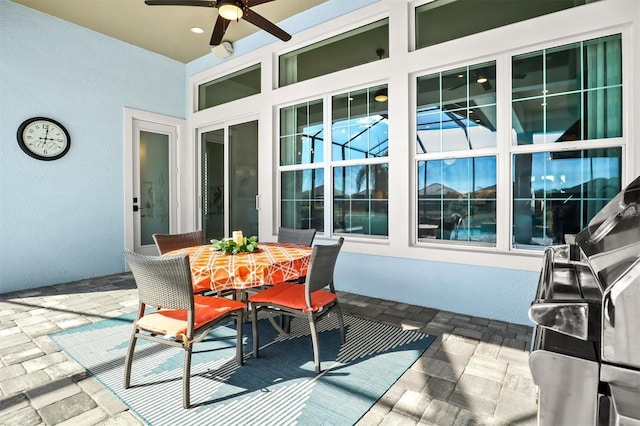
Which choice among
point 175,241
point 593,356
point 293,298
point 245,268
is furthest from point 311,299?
point 593,356

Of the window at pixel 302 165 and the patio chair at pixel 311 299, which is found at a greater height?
the window at pixel 302 165

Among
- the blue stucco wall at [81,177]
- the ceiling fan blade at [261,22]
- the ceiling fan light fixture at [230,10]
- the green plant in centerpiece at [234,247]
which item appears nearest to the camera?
the green plant in centerpiece at [234,247]

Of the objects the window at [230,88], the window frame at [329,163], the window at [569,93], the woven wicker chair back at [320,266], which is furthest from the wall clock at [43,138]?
the window at [569,93]

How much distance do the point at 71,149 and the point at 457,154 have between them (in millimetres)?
4966

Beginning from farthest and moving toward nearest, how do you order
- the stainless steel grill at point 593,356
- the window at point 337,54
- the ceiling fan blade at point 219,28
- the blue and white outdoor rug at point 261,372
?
1. the window at point 337,54
2. the ceiling fan blade at point 219,28
3. the blue and white outdoor rug at point 261,372
4. the stainless steel grill at point 593,356

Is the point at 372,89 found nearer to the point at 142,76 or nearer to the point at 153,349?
the point at 153,349

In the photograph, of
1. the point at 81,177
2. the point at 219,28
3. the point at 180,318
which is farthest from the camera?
the point at 81,177

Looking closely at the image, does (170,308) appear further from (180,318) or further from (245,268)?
(245,268)

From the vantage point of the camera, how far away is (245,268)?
2.14 m

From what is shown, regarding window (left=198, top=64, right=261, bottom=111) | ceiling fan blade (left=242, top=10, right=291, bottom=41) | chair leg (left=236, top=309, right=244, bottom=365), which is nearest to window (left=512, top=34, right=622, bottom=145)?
ceiling fan blade (left=242, top=10, right=291, bottom=41)

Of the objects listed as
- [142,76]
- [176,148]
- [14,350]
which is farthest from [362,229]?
[142,76]

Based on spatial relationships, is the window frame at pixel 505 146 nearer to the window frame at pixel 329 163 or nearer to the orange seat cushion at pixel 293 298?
the window frame at pixel 329 163

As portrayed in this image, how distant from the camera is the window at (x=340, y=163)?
393 centimetres

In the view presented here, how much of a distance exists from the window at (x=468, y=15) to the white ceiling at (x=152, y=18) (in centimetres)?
136
